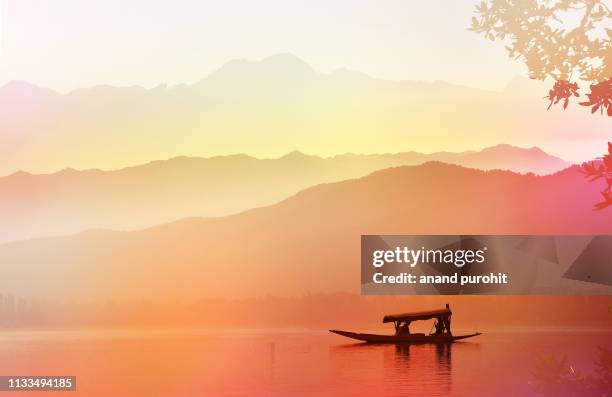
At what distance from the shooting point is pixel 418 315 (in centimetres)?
267

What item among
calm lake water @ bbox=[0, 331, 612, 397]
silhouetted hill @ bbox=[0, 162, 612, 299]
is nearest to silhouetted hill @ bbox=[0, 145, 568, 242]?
silhouetted hill @ bbox=[0, 162, 612, 299]

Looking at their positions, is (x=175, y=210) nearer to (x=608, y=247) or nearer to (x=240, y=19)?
(x=240, y=19)

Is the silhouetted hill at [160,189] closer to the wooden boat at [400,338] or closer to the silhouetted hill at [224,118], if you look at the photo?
the silhouetted hill at [224,118]

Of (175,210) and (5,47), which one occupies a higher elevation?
(5,47)

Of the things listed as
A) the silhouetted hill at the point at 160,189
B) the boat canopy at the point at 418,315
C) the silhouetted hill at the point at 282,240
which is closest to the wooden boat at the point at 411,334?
the boat canopy at the point at 418,315

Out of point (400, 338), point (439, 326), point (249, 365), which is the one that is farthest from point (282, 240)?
point (439, 326)

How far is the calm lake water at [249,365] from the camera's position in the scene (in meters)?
2.56

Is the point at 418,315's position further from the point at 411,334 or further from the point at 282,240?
the point at 282,240

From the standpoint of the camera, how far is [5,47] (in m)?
2.64

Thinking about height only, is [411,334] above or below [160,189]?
below

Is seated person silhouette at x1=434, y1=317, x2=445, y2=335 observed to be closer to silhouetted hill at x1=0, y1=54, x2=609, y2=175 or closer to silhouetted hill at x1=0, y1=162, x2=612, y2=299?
silhouetted hill at x1=0, y1=162, x2=612, y2=299

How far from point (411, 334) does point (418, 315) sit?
0.27ft

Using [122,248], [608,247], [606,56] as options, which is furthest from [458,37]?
[122,248]

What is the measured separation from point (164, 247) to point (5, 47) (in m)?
1.04
